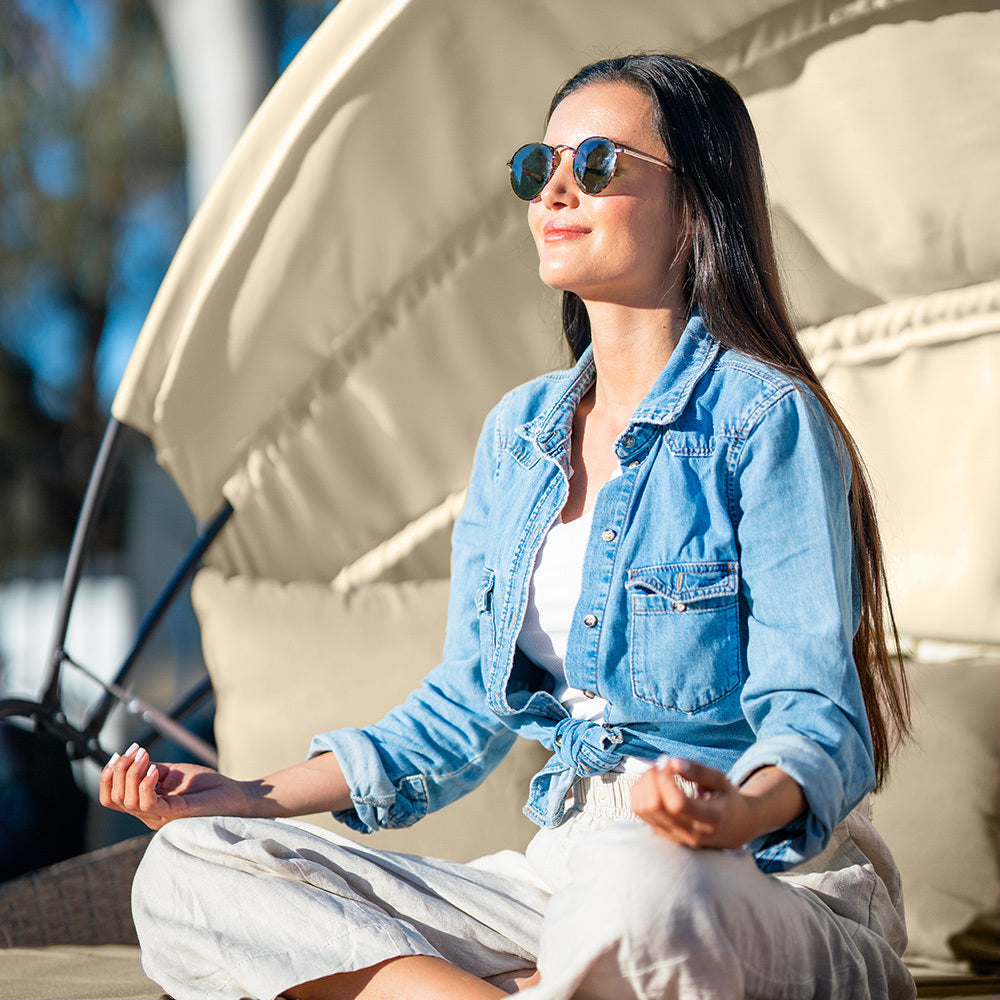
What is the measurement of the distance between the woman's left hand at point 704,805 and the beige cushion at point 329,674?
1.13 m

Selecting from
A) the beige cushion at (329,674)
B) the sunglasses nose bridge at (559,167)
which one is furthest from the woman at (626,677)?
the beige cushion at (329,674)

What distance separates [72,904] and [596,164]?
1.74 m

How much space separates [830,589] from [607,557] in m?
0.26

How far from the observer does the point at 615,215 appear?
139cm

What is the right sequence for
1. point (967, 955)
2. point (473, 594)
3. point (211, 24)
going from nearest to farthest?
point (473, 594), point (967, 955), point (211, 24)

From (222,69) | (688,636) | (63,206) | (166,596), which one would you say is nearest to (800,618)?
(688,636)

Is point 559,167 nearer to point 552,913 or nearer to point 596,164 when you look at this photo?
point 596,164

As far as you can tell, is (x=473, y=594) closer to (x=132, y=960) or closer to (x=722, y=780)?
(x=722, y=780)

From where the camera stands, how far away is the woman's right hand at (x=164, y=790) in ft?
4.41

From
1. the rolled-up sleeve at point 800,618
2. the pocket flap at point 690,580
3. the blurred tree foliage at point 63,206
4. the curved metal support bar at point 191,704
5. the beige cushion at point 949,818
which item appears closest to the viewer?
the rolled-up sleeve at point 800,618

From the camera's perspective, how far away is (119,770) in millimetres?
1343

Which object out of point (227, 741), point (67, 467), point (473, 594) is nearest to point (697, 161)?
point (473, 594)

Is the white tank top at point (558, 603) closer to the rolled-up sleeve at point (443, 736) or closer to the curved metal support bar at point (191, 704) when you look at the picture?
the rolled-up sleeve at point (443, 736)

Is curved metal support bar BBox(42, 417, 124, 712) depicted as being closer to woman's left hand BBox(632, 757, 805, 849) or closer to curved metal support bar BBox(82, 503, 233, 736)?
curved metal support bar BBox(82, 503, 233, 736)
